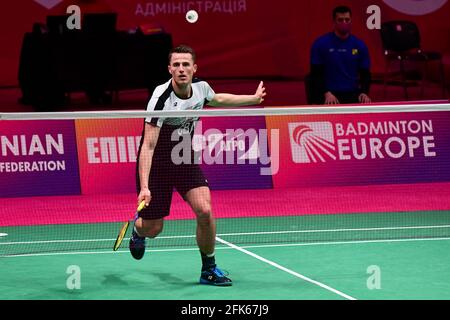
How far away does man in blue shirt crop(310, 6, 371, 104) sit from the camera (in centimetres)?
1349

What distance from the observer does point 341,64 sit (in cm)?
1348

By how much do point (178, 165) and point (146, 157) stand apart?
1.00 ft

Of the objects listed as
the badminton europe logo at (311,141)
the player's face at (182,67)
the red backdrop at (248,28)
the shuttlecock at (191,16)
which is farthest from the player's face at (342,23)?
the red backdrop at (248,28)

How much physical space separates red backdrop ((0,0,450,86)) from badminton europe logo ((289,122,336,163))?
6729 mm

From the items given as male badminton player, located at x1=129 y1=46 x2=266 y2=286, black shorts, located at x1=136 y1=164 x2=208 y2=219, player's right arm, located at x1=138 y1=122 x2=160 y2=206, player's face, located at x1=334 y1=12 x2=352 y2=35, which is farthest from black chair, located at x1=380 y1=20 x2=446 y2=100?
player's right arm, located at x1=138 y1=122 x2=160 y2=206

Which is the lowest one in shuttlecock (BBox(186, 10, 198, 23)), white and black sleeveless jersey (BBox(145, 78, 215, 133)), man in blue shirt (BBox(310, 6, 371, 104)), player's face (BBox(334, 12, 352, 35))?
white and black sleeveless jersey (BBox(145, 78, 215, 133))

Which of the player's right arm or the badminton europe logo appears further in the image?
the badminton europe logo

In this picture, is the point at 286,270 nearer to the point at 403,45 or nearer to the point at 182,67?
the point at 182,67

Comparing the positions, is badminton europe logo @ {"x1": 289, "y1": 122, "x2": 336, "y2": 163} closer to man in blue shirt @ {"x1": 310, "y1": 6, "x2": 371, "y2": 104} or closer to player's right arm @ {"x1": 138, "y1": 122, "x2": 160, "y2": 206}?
man in blue shirt @ {"x1": 310, "y1": 6, "x2": 371, "y2": 104}

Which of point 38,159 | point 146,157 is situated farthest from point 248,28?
point 146,157

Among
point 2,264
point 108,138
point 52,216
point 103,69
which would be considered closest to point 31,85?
point 103,69

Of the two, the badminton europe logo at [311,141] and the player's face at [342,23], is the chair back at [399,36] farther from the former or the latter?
the badminton europe logo at [311,141]

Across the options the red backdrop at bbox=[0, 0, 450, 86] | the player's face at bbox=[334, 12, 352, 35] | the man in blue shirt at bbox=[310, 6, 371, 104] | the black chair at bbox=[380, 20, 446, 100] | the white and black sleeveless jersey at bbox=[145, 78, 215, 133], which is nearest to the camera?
the white and black sleeveless jersey at bbox=[145, 78, 215, 133]

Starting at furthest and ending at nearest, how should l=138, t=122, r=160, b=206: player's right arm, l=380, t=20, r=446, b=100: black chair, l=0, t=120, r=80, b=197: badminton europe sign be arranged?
l=380, t=20, r=446, b=100: black chair
l=0, t=120, r=80, b=197: badminton europe sign
l=138, t=122, r=160, b=206: player's right arm
